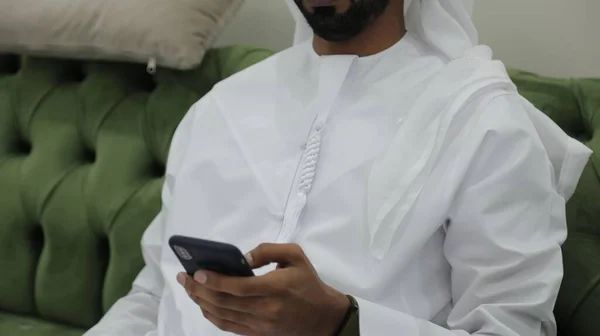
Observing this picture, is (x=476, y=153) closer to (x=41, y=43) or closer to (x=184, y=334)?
(x=184, y=334)

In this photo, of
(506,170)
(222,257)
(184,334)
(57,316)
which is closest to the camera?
(222,257)

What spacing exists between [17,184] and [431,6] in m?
0.90

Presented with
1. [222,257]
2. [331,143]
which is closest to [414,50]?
[331,143]

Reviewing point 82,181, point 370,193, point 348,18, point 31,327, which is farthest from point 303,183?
point 31,327

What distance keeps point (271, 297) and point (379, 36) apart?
539 mm

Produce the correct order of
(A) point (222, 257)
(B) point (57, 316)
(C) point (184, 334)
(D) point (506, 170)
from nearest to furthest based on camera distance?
1. (A) point (222, 257)
2. (D) point (506, 170)
3. (C) point (184, 334)
4. (B) point (57, 316)

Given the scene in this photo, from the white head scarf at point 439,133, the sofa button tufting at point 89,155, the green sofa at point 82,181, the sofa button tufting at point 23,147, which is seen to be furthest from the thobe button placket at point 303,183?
the sofa button tufting at point 23,147

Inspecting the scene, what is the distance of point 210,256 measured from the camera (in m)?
0.67

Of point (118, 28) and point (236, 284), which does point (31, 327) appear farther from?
point (236, 284)

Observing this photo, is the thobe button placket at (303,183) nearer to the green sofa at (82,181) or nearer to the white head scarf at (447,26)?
the white head scarf at (447,26)

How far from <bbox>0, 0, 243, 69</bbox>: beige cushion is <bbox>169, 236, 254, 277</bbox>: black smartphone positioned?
69cm

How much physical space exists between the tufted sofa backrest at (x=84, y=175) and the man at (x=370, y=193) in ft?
0.49

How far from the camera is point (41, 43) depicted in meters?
1.38

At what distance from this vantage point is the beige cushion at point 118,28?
129cm
